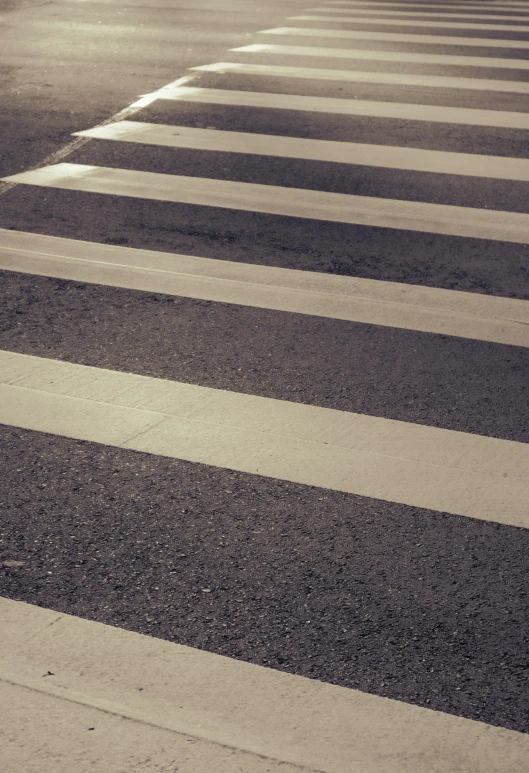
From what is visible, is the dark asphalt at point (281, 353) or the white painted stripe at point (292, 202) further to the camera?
the white painted stripe at point (292, 202)

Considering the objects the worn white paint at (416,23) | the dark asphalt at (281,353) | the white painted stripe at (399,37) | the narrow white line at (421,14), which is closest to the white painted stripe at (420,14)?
the narrow white line at (421,14)

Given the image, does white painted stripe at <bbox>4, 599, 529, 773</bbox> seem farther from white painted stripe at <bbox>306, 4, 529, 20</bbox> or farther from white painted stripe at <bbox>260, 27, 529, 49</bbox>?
white painted stripe at <bbox>306, 4, 529, 20</bbox>

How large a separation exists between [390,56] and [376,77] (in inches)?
48.2

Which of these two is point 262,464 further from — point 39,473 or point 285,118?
point 285,118

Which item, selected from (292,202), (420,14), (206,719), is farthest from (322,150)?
(420,14)

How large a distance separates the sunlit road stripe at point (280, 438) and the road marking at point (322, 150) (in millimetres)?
4128

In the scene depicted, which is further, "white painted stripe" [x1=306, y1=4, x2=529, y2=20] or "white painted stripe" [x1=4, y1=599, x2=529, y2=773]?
"white painted stripe" [x1=306, y1=4, x2=529, y2=20]

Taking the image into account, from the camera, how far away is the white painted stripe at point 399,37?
13.0 m

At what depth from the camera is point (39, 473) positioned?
4004 mm

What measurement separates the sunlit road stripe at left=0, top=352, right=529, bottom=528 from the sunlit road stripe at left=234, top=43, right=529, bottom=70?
8324 millimetres

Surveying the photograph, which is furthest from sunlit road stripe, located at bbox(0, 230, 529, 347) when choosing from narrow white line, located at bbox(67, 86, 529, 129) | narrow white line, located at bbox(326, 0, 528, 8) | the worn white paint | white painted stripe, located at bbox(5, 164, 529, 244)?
narrow white line, located at bbox(326, 0, 528, 8)

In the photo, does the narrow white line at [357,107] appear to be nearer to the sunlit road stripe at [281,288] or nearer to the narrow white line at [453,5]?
the sunlit road stripe at [281,288]

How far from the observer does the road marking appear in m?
8.17

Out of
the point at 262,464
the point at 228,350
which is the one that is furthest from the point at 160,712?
the point at 228,350
